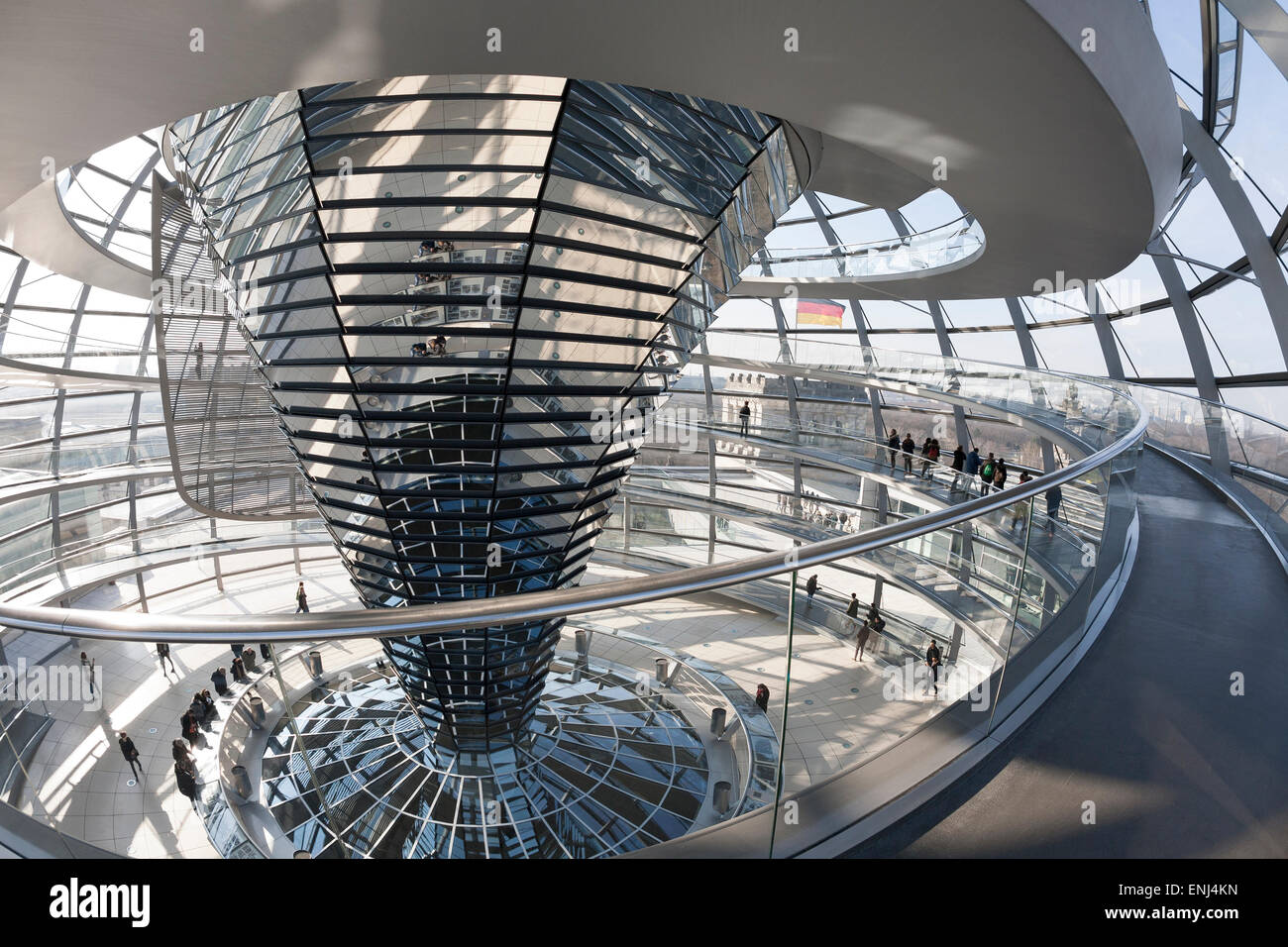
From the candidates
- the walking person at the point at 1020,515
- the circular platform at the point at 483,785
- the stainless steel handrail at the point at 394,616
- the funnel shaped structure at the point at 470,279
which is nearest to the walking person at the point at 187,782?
Answer: the circular platform at the point at 483,785

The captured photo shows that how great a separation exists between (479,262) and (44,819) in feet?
13.0

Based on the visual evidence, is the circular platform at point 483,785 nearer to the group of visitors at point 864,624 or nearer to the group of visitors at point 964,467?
the group of visitors at point 864,624

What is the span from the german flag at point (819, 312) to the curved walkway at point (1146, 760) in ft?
56.4

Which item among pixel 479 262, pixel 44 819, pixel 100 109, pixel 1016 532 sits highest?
pixel 100 109

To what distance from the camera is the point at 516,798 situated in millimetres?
8016

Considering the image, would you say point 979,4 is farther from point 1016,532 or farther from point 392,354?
point 392,354

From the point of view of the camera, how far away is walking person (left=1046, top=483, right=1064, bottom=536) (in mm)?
3383

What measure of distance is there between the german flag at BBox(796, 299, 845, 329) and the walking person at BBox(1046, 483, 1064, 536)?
56.5 ft

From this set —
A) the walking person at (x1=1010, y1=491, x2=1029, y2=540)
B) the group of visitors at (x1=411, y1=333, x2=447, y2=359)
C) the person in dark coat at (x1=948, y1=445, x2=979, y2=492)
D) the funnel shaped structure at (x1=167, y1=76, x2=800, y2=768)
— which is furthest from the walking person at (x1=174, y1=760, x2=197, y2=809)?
the person in dark coat at (x1=948, y1=445, x2=979, y2=492)

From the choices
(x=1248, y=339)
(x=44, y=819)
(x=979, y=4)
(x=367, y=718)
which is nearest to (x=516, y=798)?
(x=367, y=718)

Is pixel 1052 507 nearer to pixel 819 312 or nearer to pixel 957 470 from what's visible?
pixel 957 470

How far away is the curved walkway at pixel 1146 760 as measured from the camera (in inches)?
80.3

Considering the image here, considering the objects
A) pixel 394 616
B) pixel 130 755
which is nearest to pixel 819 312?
pixel 130 755
